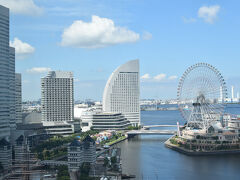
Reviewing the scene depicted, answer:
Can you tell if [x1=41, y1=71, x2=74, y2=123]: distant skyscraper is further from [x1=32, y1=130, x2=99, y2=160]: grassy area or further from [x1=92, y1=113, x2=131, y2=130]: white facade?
[x1=32, y1=130, x2=99, y2=160]: grassy area

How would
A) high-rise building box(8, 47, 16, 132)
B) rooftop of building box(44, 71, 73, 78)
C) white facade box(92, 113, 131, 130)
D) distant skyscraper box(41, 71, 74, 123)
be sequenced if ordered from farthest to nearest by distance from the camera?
1. white facade box(92, 113, 131, 130)
2. rooftop of building box(44, 71, 73, 78)
3. distant skyscraper box(41, 71, 74, 123)
4. high-rise building box(8, 47, 16, 132)

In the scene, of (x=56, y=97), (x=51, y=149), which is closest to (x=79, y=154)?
(x=51, y=149)

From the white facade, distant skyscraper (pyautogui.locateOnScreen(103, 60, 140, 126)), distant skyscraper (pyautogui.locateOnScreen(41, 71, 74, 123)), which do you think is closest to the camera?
distant skyscraper (pyautogui.locateOnScreen(41, 71, 74, 123))

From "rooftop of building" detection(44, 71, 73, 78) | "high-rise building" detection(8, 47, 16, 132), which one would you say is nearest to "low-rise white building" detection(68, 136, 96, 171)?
"high-rise building" detection(8, 47, 16, 132)

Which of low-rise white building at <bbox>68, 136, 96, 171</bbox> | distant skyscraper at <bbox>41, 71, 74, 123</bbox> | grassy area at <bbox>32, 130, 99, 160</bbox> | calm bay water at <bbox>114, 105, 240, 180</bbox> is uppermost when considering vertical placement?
distant skyscraper at <bbox>41, 71, 74, 123</bbox>

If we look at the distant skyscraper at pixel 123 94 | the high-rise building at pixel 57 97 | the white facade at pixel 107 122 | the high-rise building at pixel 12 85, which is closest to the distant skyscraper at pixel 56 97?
the high-rise building at pixel 57 97

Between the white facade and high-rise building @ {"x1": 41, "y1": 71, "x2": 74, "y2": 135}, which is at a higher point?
high-rise building @ {"x1": 41, "y1": 71, "x2": 74, "y2": 135}
